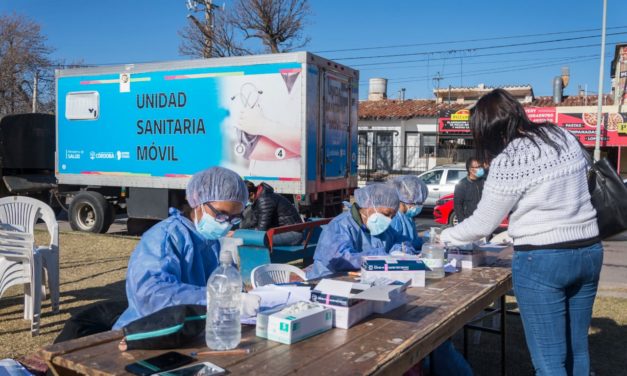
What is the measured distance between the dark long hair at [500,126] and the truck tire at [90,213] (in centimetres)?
965

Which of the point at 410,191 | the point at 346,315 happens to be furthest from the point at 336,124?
the point at 346,315

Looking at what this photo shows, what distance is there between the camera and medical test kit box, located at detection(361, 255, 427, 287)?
120 inches

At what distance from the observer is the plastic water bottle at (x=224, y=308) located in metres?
1.99

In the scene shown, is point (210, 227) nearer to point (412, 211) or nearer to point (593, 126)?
point (412, 211)

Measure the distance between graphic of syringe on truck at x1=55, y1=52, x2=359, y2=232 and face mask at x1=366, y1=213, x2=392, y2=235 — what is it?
198 inches

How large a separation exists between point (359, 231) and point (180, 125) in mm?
6685

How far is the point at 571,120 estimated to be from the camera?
23172mm

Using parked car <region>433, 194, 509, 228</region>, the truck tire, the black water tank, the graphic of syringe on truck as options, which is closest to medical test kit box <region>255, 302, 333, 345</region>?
the graphic of syringe on truck

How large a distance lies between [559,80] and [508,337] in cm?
2624

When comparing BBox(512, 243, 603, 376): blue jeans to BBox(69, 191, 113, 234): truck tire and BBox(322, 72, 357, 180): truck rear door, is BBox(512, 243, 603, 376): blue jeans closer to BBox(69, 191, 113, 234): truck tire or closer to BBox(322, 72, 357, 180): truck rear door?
BBox(322, 72, 357, 180): truck rear door

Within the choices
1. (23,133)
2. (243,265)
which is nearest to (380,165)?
(23,133)

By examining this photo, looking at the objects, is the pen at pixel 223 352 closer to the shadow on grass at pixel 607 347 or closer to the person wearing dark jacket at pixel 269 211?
the shadow on grass at pixel 607 347

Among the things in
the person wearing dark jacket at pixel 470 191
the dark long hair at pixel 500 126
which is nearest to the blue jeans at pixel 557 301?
the dark long hair at pixel 500 126

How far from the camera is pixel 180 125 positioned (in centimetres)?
993
